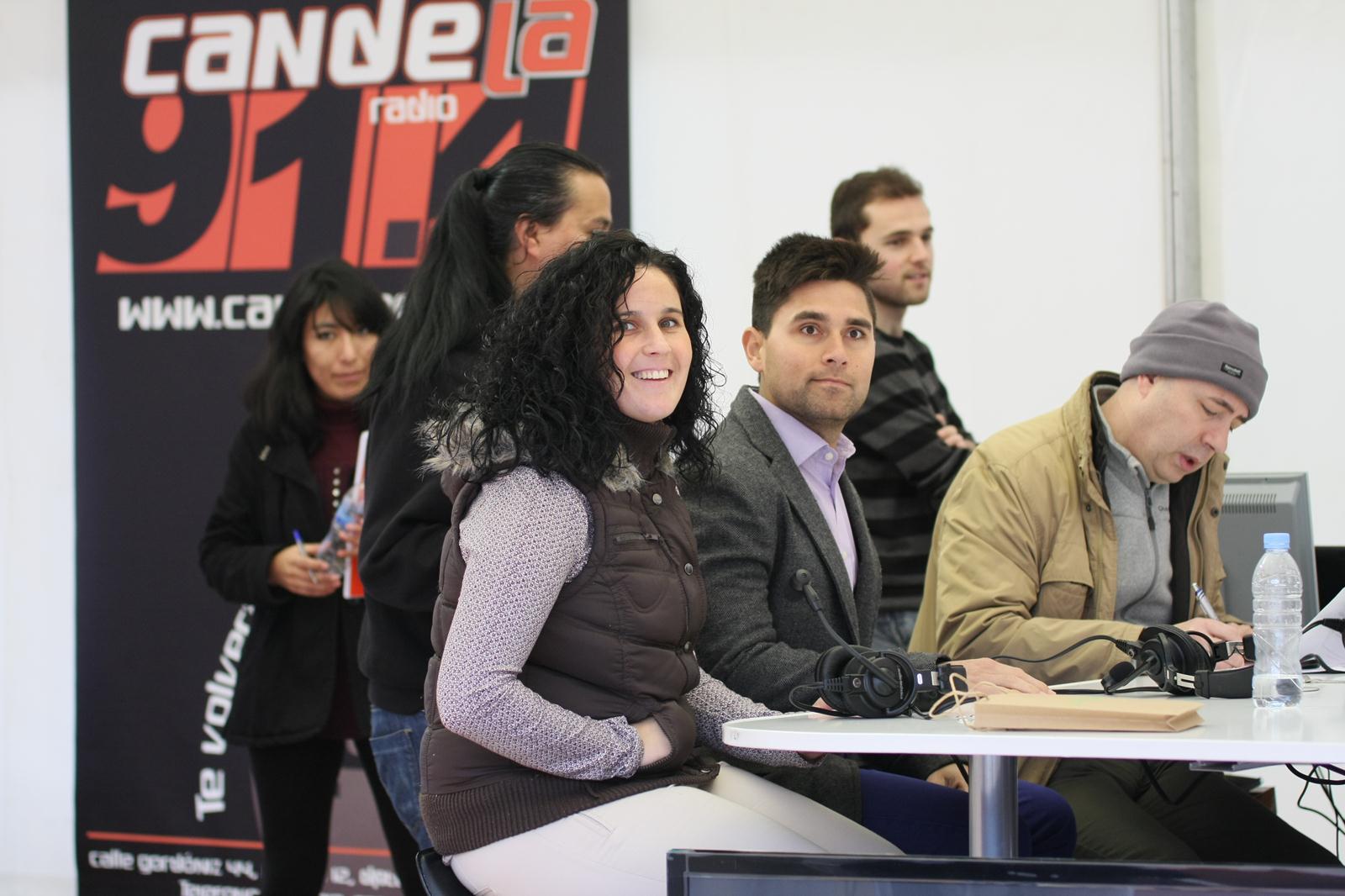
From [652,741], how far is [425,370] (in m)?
0.74

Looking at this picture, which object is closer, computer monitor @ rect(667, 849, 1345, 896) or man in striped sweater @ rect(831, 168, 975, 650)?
computer monitor @ rect(667, 849, 1345, 896)

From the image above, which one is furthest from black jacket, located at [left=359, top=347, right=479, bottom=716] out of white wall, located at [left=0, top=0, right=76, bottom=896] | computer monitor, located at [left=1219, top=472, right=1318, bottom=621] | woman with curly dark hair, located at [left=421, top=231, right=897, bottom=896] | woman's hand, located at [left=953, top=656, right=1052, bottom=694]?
white wall, located at [left=0, top=0, right=76, bottom=896]

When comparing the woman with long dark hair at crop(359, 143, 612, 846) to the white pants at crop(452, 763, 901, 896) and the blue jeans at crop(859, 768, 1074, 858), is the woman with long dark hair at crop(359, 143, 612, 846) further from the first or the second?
the blue jeans at crop(859, 768, 1074, 858)

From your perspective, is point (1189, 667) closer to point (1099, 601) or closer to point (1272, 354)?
point (1099, 601)

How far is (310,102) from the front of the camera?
4.27 m

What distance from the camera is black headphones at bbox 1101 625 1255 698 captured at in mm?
1848

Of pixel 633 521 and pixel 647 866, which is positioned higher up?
pixel 633 521

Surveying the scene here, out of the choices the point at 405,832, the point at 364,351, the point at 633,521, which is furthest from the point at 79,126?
the point at 633,521

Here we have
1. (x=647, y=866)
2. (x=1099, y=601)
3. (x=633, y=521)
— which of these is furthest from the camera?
(x=1099, y=601)

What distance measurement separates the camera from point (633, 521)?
1.74m

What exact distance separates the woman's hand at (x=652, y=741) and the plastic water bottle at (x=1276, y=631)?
736 millimetres

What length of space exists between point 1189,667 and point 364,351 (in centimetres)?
196

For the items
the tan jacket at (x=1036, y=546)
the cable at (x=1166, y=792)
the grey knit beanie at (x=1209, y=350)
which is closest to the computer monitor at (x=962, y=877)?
the tan jacket at (x=1036, y=546)

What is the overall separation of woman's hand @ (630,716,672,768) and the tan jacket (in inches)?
30.8
